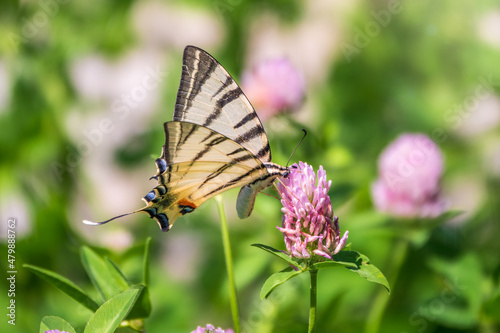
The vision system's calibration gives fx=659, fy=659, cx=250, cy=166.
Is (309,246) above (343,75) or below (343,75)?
below

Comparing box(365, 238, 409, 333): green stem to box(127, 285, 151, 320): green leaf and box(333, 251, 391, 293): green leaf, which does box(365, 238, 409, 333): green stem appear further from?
box(127, 285, 151, 320): green leaf

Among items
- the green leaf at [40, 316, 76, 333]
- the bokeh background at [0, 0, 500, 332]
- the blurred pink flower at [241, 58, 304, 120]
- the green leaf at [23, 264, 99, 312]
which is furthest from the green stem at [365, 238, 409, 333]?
the green leaf at [40, 316, 76, 333]

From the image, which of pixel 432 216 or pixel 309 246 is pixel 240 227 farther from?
pixel 309 246

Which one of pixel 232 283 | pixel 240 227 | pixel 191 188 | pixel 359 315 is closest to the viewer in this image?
pixel 232 283

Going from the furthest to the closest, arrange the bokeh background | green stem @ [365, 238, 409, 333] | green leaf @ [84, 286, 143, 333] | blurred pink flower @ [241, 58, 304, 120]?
blurred pink flower @ [241, 58, 304, 120] < the bokeh background < green stem @ [365, 238, 409, 333] < green leaf @ [84, 286, 143, 333]

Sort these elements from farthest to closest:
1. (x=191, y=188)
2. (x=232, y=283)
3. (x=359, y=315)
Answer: (x=359, y=315) < (x=191, y=188) < (x=232, y=283)

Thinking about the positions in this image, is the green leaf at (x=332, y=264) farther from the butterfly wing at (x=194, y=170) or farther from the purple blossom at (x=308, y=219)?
the butterfly wing at (x=194, y=170)

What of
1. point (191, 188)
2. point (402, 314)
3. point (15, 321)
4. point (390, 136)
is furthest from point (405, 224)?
point (15, 321)
